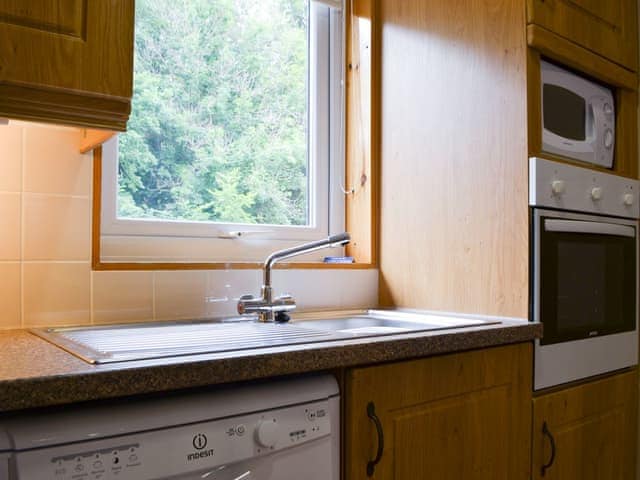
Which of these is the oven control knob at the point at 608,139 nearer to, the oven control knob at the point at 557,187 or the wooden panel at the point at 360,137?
the oven control knob at the point at 557,187

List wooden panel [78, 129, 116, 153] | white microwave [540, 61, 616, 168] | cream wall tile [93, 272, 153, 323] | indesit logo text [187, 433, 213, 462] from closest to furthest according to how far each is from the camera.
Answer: indesit logo text [187, 433, 213, 462] < wooden panel [78, 129, 116, 153] < cream wall tile [93, 272, 153, 323] < white microwave [540, 61, 616, 168]

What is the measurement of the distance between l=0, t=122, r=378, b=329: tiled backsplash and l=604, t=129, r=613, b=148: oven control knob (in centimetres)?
133

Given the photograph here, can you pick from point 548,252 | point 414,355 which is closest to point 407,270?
point 548,252

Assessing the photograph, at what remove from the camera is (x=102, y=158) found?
4.85 ft

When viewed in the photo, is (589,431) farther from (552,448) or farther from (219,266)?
(219,266)

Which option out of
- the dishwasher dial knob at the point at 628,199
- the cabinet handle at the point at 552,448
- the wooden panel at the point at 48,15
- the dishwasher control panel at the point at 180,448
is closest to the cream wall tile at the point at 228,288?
the dishwasher control panel at the point at 180,448

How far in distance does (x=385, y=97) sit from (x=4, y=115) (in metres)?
1.24

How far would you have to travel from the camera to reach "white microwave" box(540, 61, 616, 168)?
5.27 feet

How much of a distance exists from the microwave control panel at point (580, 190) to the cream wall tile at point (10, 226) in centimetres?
124

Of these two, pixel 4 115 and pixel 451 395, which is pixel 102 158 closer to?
pixel 4 115

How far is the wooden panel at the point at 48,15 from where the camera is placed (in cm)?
95

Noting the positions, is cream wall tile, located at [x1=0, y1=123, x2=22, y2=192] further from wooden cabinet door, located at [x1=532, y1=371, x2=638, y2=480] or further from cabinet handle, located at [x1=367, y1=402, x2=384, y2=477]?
wooden cabinet door, located at [x1=532, y1=371, x2=638, y2=480]

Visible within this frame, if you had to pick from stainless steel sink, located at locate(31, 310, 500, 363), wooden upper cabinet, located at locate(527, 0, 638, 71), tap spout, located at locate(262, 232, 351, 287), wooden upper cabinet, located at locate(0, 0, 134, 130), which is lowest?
stainless steel sink, located at locate(31, 310, 500, 363)

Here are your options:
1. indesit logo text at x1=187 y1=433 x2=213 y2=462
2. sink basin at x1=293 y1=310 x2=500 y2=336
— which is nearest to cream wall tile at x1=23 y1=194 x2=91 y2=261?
sink basin at x1=293 y1=310 x2=500 y2=336
